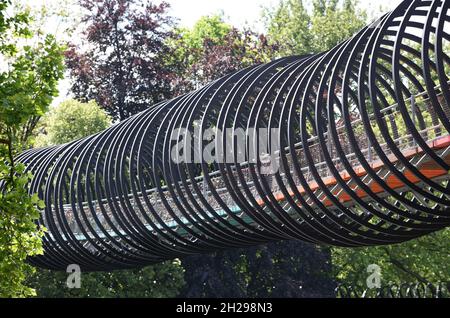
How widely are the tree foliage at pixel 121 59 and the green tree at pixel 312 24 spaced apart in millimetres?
6658

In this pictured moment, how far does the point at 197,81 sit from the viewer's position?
39.4 metres

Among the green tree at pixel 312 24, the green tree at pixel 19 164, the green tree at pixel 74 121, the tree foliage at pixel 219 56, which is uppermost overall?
Answer: the green tree at pixel 312 24

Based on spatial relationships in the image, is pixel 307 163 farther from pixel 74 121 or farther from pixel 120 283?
pixel 74 121

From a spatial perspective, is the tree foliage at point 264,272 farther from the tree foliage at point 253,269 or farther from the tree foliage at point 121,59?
the tree foliage at point 121,59

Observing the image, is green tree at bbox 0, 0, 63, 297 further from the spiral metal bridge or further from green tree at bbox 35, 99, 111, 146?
green tree at bbox 35, 99, 111, 146

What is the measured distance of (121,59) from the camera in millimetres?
39438

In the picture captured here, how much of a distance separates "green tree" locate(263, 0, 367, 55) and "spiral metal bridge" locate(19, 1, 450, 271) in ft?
66.2

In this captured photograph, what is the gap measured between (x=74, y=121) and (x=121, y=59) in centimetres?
417

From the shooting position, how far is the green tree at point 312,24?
48094 mm

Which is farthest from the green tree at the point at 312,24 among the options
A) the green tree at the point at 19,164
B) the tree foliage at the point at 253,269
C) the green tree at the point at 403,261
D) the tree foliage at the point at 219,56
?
the green tree at the point at 19,164

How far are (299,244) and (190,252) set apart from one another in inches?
450

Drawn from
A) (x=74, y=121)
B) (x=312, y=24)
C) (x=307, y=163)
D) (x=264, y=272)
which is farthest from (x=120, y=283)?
(x=312, y=24)

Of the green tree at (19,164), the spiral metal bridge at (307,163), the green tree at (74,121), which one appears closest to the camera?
the green tree at (19,164)
